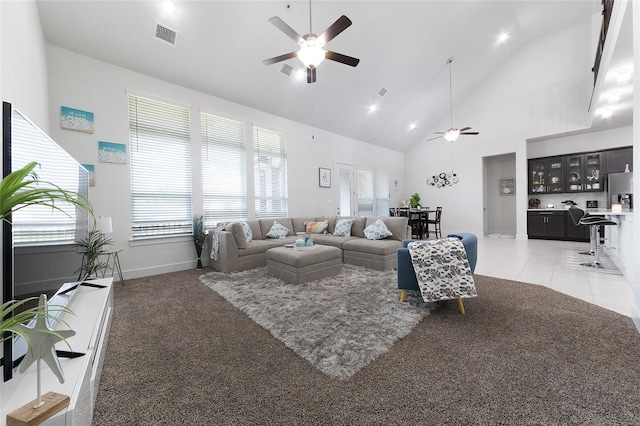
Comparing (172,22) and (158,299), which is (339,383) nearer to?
(158,299)

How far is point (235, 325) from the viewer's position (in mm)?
2305

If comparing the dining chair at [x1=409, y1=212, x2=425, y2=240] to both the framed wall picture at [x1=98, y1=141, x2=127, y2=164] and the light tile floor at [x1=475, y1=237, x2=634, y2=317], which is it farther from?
the framed wall picture at [x1=98, y1=141, x2=127, y2=164]

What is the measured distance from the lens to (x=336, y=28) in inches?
98.0

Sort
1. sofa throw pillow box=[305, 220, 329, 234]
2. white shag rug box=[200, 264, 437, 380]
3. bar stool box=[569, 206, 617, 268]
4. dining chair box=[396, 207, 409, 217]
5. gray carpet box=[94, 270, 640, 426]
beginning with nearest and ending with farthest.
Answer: gray carpet box=[94, 270, 640, 426], white shag rug box=[200, 264, 437, 380], bar stool box=[569, 206, 617, 268], sofa throw pillow box=[305, 220, 329, 234], dining chair box=[396, 207, 409, 217]

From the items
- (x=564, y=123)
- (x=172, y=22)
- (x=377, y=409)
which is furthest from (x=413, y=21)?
(x=377, y=409)

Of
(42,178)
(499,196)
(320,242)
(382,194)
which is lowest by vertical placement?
(320,242)

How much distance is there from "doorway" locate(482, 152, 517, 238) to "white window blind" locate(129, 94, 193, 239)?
337 inches

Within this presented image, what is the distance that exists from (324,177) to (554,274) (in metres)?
5.05

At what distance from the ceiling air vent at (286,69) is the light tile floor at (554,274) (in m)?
4.86

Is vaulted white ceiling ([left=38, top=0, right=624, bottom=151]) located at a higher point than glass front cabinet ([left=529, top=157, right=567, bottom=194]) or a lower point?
higher

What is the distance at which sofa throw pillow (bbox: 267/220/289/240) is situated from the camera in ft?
16.4

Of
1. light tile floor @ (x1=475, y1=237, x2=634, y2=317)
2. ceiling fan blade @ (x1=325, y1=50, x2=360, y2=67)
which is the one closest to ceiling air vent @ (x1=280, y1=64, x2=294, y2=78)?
ceiling fan blade @ (x1=325, y1=50, x2=360, y2=67)

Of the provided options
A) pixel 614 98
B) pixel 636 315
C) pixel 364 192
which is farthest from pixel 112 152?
pixel 614 98

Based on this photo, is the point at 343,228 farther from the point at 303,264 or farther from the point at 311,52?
the point at 311,52
